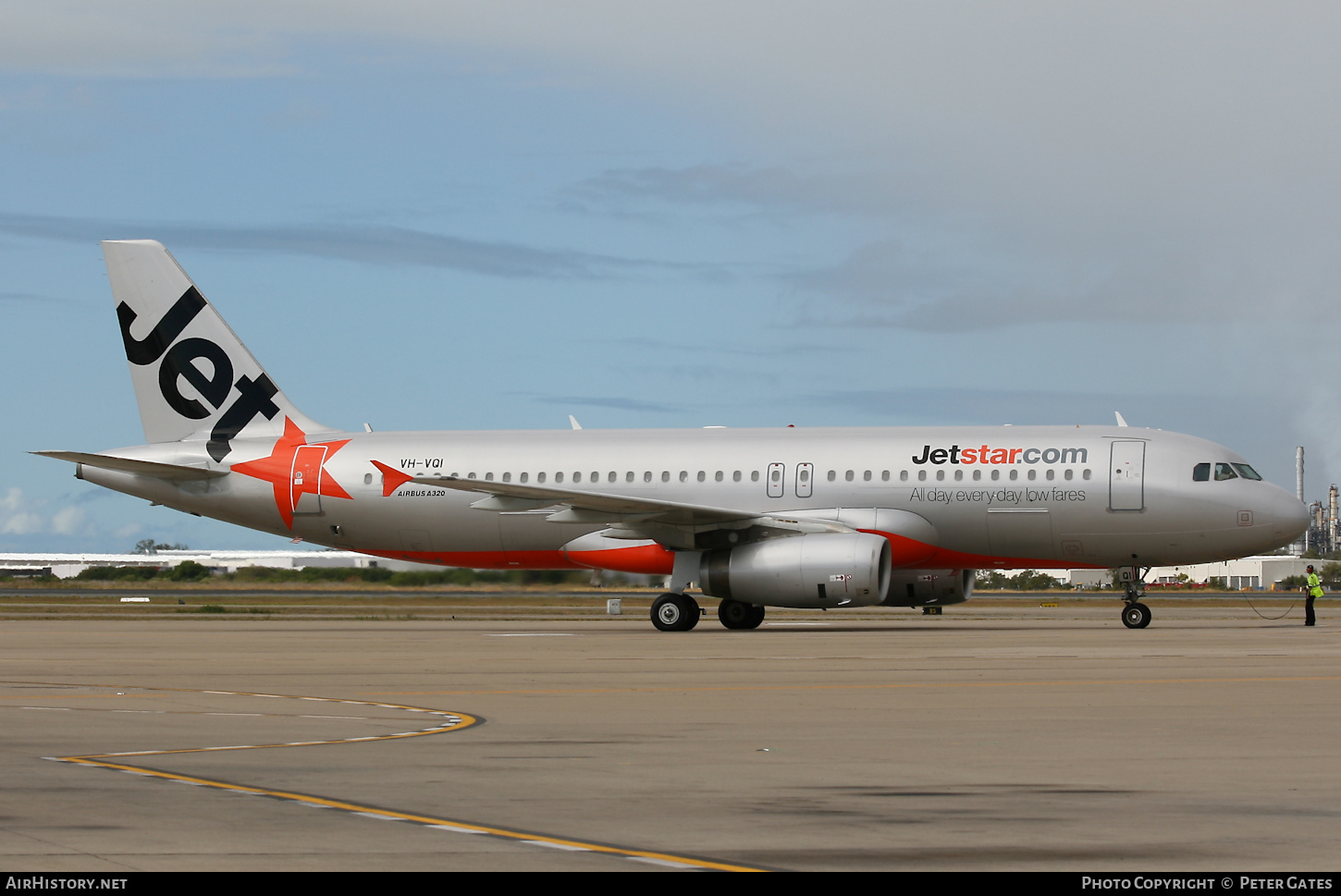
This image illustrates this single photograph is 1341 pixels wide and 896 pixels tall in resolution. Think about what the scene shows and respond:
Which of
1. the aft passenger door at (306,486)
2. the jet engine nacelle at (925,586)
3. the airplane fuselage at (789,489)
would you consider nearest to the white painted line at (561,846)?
the airplane fuselage at (789,489)

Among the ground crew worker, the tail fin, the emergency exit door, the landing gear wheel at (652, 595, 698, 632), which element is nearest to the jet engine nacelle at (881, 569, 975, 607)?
the emergency exit door

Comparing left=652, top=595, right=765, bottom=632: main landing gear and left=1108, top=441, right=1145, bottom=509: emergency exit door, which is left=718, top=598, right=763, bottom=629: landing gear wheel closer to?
left=652, top=595, right=765, bottom=632: main landing gear

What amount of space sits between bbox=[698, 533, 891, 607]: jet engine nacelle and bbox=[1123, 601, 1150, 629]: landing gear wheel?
538cm

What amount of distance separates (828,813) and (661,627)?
25393 mm

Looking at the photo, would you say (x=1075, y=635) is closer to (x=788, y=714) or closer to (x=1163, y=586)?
(x=788, y=714)

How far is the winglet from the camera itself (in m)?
37.5

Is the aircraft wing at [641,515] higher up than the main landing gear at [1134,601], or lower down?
higher up

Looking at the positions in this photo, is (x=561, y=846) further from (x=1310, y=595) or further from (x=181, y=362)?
(x=1310, y=595)

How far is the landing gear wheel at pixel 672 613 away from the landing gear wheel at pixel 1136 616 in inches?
367

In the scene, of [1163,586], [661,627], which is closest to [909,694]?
[661,627]

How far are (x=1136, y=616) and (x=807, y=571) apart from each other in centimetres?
744

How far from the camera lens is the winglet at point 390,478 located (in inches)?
1475

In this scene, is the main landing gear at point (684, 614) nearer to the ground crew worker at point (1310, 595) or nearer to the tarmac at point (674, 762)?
the tarmac at point (674, 762)
